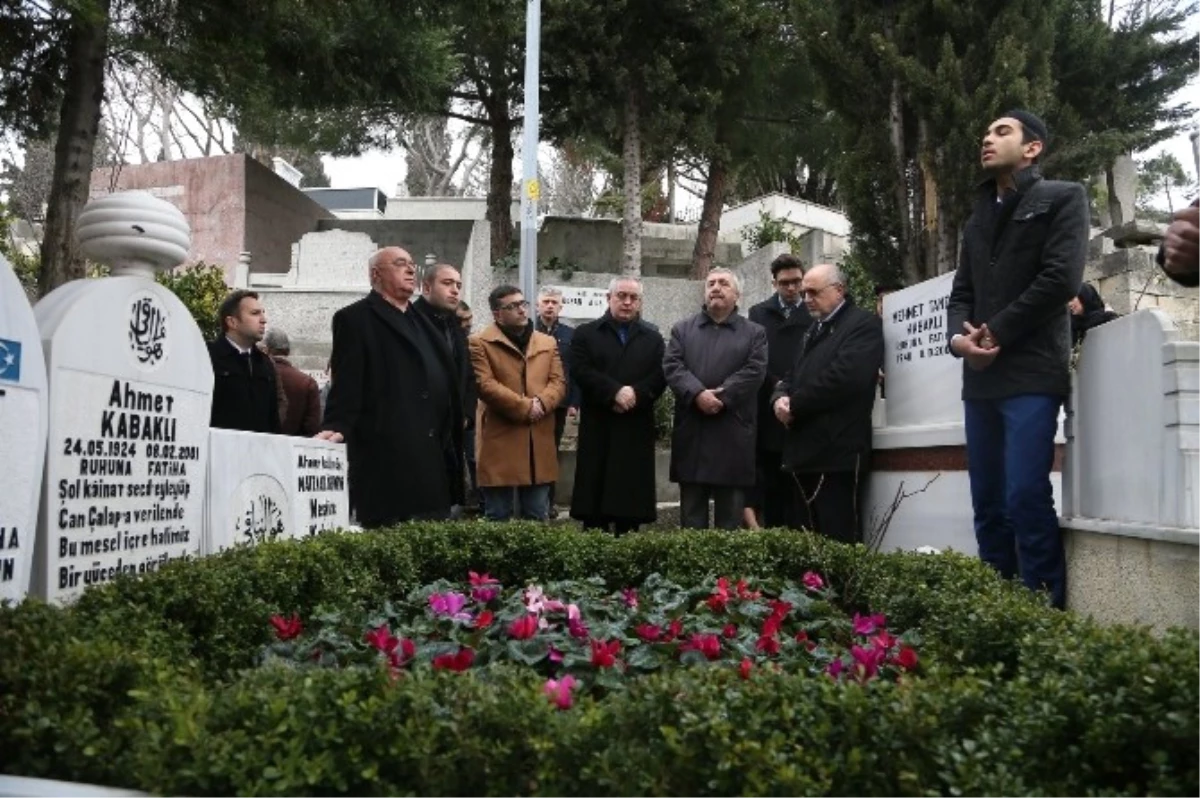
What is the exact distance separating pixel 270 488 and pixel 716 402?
9.00 feet

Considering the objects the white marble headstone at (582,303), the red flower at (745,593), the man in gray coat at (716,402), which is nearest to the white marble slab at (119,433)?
the red flower at (745,593)

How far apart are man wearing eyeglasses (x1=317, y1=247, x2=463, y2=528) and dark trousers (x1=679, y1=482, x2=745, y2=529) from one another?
5.77 ft

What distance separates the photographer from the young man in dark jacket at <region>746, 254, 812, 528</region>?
7172 millimetres

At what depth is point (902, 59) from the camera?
13.4 metres

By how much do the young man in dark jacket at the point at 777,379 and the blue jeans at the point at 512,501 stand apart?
1365mm

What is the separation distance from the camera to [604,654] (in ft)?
10.7

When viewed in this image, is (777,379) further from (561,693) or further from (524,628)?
(561,693)

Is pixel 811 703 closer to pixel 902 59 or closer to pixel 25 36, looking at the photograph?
pixel 25 36

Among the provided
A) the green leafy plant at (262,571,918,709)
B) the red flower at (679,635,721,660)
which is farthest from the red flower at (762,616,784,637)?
the red flower at (679,635,721,660)

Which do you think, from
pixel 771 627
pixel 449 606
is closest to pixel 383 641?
pixel 449 606

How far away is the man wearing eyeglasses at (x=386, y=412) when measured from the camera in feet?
18.6

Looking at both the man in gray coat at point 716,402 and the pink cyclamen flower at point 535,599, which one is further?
the man in gray coat at point 716,402

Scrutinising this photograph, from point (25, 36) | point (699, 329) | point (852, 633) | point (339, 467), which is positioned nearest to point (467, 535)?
point (339, 467)

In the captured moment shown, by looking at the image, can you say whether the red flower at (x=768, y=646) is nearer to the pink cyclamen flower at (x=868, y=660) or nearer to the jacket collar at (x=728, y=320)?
the pink cyclamen flower at (x=868, y=660)
